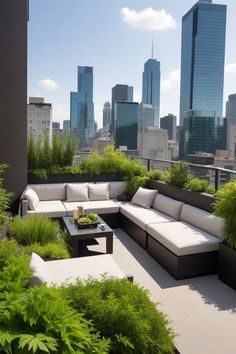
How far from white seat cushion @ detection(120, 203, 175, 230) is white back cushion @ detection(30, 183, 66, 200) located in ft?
4.76

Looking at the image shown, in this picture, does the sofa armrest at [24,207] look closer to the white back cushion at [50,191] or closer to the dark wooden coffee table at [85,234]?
the white back cushion at [50,191]

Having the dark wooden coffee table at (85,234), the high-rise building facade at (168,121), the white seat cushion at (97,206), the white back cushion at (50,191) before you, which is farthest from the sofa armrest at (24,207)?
the high-rise building facade at (168,121)

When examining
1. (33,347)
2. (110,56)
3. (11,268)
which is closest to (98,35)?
(110,56)

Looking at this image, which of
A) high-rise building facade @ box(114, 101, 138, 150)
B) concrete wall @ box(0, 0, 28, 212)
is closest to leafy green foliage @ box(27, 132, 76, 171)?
concrete wall @ box(0, 0, 28, 212)

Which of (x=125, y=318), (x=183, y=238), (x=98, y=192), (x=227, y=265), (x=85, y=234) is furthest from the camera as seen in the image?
(x=98, y=192)

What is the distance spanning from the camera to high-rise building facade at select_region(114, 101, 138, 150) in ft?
71.6

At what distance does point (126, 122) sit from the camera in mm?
Result: 23453

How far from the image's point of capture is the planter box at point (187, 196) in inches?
186

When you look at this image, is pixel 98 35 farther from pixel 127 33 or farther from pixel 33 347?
pixel 33 347

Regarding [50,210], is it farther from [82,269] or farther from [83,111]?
[83,111]

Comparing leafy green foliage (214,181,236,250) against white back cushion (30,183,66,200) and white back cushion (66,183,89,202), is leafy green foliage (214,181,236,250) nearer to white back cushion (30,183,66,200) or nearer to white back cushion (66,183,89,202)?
white back cushion (66,183,89,202)

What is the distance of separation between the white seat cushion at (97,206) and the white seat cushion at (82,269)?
2.42 meters

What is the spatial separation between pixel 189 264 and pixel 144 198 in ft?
7.78

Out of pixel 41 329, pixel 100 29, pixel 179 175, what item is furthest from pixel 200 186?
pixel 100 29
